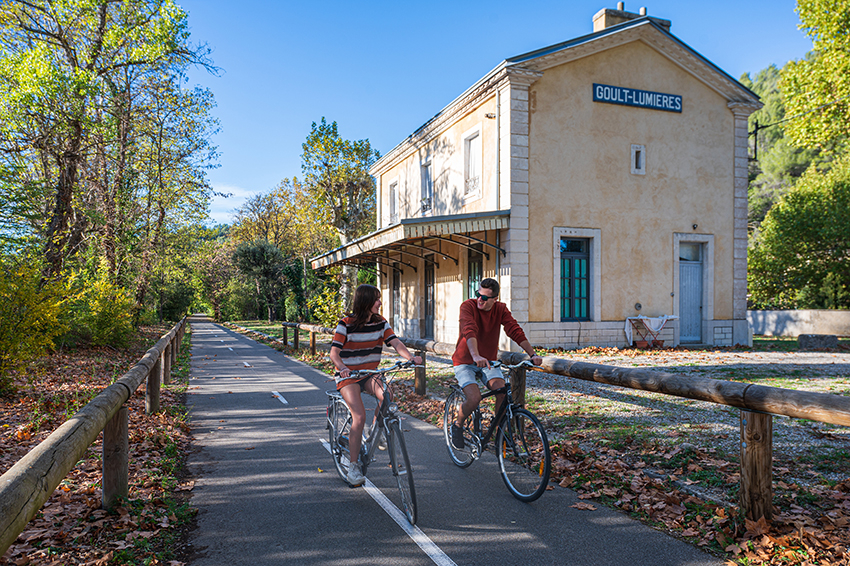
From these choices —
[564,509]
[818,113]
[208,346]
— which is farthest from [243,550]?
[818,113]

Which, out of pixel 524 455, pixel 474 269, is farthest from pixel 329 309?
pixel 524 455

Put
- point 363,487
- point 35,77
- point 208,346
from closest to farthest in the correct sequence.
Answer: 1. point 363,487
2. point 35,77
3. point 208,346

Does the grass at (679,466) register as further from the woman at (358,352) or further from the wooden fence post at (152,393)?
the wooden fence post at (152,393)

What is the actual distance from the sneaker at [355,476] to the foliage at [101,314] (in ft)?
43.5

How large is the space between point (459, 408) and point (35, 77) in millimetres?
14357

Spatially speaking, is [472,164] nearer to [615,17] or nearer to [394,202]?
[615,17]

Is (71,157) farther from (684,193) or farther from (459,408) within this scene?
(684,193)

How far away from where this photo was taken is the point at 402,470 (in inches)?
172

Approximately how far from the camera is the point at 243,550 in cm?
385

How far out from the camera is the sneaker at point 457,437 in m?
5.60

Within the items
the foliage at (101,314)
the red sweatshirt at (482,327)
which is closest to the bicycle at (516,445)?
the red sweatshirt at (482,327)

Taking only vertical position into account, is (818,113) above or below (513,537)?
above

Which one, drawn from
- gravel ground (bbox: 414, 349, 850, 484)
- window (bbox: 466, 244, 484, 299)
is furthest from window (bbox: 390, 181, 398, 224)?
gravel ground (bbox: 414, 349, 850, 484)

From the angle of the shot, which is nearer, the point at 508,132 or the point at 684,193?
the point at 508,132
